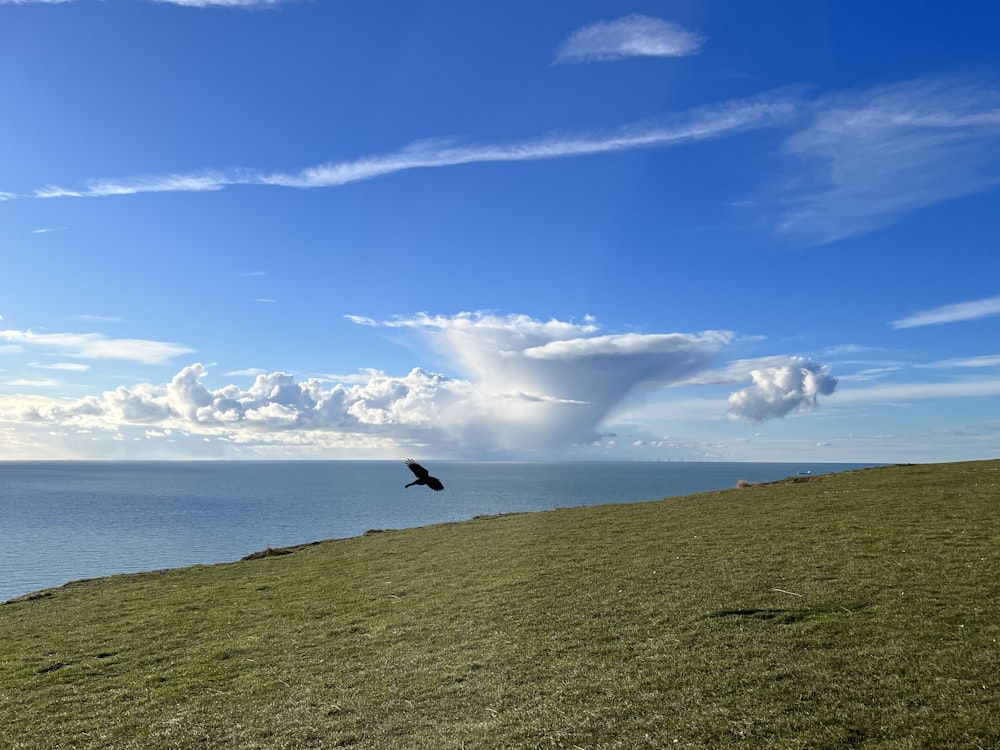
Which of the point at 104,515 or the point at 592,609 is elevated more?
the point at 592,609

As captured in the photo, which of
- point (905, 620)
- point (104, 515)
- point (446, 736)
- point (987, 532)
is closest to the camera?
point (446, 736)

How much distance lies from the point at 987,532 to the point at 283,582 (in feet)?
101

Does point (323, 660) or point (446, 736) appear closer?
point (446, 736)

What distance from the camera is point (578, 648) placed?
16234 millimetres

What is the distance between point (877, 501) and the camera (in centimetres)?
3378

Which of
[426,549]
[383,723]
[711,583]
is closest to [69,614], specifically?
[426,549]

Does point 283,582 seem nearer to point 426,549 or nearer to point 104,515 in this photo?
point 426,549

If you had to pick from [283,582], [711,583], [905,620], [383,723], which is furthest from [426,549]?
[905,620]

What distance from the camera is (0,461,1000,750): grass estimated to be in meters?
11.7

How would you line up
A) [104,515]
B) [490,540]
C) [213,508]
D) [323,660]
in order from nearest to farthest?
[323,660] < [490,540] < [104,515] < [213,508]

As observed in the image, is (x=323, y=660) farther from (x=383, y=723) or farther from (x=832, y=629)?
(x=832, y=629)

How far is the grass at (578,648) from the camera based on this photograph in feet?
38.4

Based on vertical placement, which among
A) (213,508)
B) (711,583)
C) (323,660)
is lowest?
(213,508)

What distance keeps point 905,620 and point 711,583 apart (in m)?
6.21
